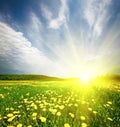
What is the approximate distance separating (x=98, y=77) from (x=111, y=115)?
24.6 m

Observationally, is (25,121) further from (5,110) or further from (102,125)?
(102,125)

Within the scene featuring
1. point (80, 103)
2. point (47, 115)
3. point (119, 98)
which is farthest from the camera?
point (119, 98)

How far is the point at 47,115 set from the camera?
4199mm

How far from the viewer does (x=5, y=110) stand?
16.0ft

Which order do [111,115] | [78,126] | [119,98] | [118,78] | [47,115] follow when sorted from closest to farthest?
1. [78,126]
2. [47,115]
3. [111,115]
4. [119,98]
5. [118,78]

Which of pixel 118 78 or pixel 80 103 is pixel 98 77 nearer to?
pixel 118 78

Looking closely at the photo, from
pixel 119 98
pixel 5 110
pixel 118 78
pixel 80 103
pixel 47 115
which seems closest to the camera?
pixel 47 115

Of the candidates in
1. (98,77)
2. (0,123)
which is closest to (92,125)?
(0,123)

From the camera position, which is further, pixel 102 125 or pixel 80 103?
pixel 80 103

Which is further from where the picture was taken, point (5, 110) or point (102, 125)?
point (5, 110)

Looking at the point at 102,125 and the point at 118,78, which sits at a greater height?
the point at 118,78

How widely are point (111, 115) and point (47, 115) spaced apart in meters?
1.89

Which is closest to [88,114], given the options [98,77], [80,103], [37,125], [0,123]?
[80,103]

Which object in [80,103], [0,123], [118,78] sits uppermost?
[118,78]
